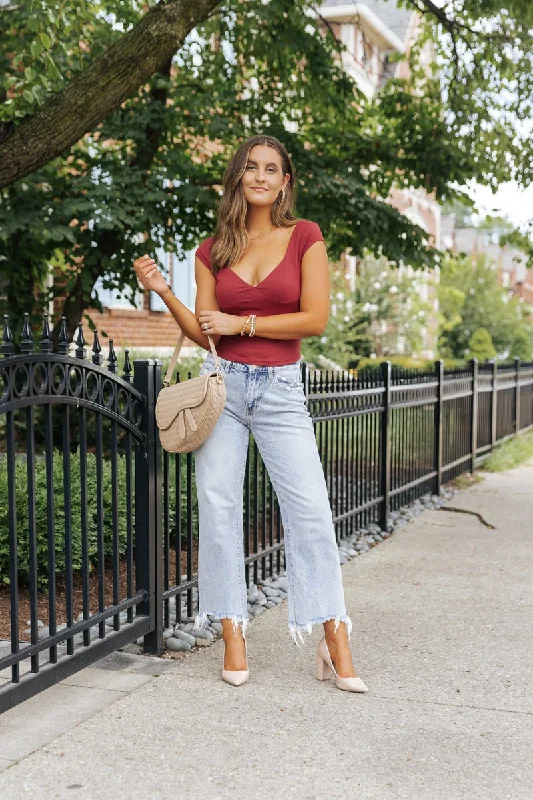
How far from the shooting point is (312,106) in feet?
33.1

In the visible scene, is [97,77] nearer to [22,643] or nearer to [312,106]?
[22,643]

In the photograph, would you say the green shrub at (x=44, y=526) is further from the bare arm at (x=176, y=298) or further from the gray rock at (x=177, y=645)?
the bare arm at (x=176, y=298)

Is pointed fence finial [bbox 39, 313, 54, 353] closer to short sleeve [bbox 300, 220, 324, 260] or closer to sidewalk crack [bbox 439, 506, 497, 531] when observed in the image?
short sleeve [bbox 300, 220, 324, 260]

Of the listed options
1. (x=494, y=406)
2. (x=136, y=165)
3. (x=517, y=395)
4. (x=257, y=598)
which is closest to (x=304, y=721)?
(x=257, y=598)

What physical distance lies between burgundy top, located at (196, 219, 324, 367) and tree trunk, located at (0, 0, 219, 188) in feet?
8.79

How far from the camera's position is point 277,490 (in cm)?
388

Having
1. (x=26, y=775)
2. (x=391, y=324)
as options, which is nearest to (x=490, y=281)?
(x=391, y=324)

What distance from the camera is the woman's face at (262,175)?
150 inches

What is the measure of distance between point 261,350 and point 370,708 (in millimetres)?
1351

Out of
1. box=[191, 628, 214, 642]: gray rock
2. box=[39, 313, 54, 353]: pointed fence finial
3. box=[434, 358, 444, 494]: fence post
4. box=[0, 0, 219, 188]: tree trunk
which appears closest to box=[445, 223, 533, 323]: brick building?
box=[434, 358, 444, 494]: fence post

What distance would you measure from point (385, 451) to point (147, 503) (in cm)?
368

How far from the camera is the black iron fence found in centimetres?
349

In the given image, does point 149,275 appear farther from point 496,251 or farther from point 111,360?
point 496,251

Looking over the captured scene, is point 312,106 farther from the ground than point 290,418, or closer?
farther from the ground
